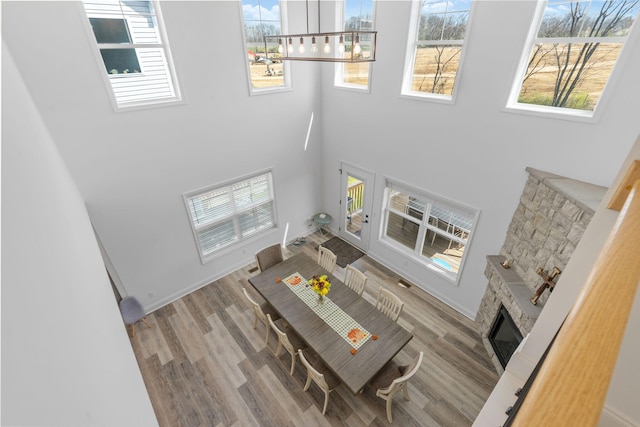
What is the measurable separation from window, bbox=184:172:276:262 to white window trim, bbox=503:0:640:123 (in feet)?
14.4

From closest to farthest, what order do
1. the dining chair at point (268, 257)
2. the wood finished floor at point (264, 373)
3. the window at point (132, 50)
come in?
the window at point (132, 50), the wood finished floor at point (264, 373), the dining chair at point (268, 257)

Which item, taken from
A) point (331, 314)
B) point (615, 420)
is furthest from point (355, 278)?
point (615, 420)

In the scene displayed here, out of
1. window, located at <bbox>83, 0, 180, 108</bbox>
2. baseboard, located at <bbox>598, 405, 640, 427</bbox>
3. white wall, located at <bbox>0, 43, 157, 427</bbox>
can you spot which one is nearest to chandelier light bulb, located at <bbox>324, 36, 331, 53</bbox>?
window, located at <bbox>83, 0, 180, 108</bbox>

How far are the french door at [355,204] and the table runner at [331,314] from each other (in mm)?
2283

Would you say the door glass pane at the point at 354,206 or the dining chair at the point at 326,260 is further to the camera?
the door glass pane at the point at 354,206

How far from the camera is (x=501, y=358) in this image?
4238 millimetres

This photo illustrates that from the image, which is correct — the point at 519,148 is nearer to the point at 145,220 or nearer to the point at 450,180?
the point at 450,180

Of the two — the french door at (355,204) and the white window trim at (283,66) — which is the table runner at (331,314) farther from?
the white window trim at (283,66)

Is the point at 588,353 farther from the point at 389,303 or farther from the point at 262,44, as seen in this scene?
the point at 262,44

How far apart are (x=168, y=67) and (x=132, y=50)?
18.2 inches

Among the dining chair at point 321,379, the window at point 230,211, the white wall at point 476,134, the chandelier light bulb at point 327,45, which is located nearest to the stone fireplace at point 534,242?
the white wall at point 476,134

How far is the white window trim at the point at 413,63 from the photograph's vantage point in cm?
387

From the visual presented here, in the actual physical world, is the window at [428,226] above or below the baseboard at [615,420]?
below

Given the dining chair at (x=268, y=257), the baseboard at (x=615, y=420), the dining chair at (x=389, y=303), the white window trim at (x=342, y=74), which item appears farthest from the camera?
the dining chair at (x=268, y=257)
